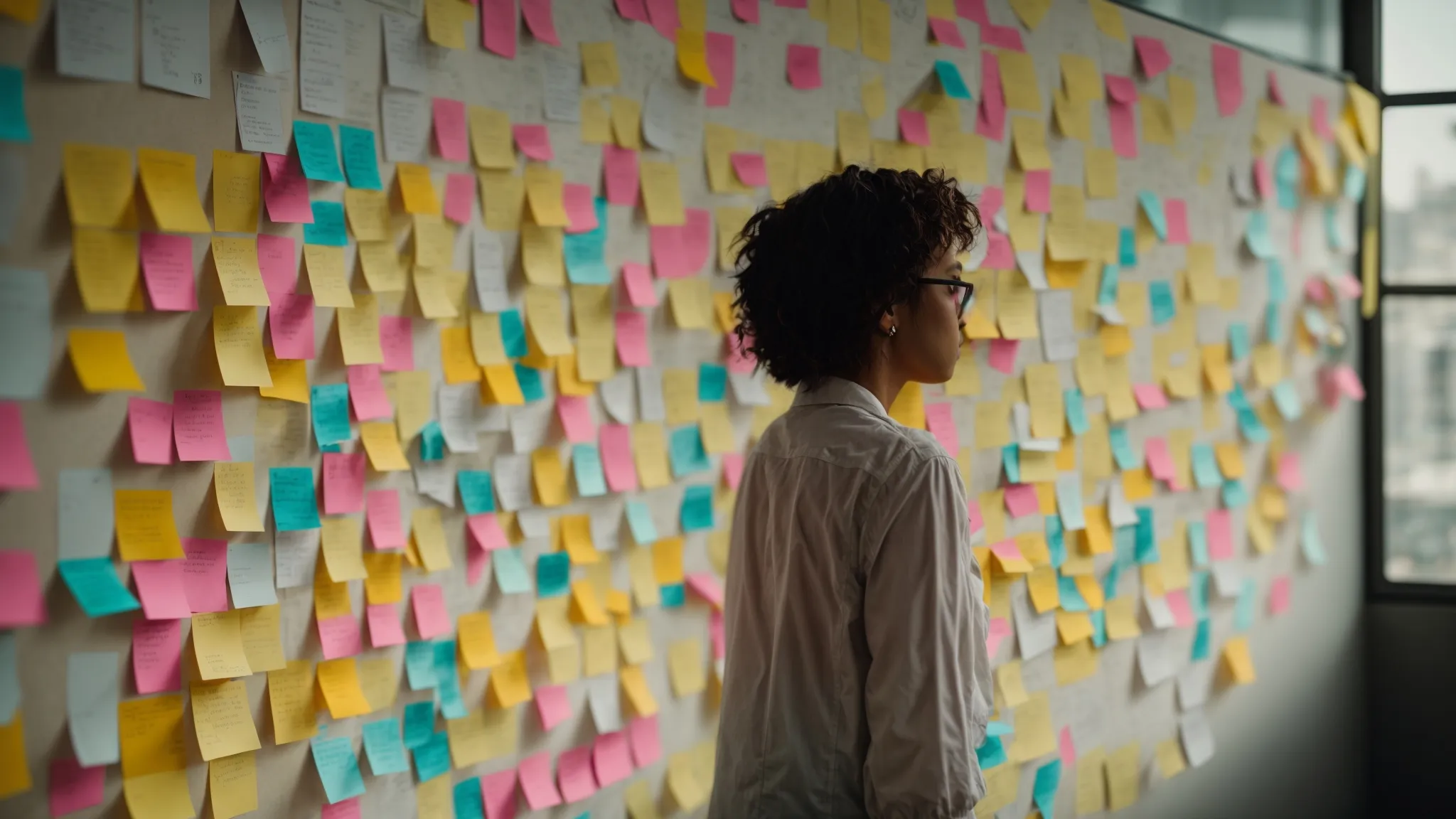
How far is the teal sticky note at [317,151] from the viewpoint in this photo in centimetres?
152

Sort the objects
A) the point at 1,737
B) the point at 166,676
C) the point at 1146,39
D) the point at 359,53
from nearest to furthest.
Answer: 1. the point at 1,737
2. the point at 166,676
3. the point at 359,53
4. the point at 1146,39

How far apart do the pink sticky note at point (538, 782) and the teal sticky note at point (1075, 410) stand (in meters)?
1.38

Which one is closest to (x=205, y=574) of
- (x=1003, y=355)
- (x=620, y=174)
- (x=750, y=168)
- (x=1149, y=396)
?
(x=620, y=174)

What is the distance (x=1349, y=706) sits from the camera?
3.53 m

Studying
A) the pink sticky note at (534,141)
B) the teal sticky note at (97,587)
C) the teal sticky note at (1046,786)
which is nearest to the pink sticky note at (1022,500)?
the teal sticky note at (1046,786)

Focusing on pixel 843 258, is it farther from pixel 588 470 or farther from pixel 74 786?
Answer: pixel 74 786

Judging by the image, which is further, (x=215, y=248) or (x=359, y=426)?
(x=359, y=426)

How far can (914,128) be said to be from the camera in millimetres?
2330

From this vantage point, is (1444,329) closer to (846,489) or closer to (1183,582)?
(1183,582)

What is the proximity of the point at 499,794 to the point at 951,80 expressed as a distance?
1568 mm

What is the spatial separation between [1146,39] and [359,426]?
2.06 m

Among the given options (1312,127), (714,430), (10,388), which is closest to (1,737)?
(10,388)

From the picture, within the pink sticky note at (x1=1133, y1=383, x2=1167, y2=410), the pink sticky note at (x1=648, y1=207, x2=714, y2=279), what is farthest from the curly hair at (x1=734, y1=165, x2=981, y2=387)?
the pink sticky note at (x1=1133, y1=383, x2=1167, y2=410)

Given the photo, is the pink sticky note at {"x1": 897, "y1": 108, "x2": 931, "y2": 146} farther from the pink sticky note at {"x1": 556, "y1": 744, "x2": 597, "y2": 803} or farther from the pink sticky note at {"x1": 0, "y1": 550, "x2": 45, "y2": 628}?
the pink sticky note at {"x1": 0, "y1": 550, "x2": 45, "y2": 628}
